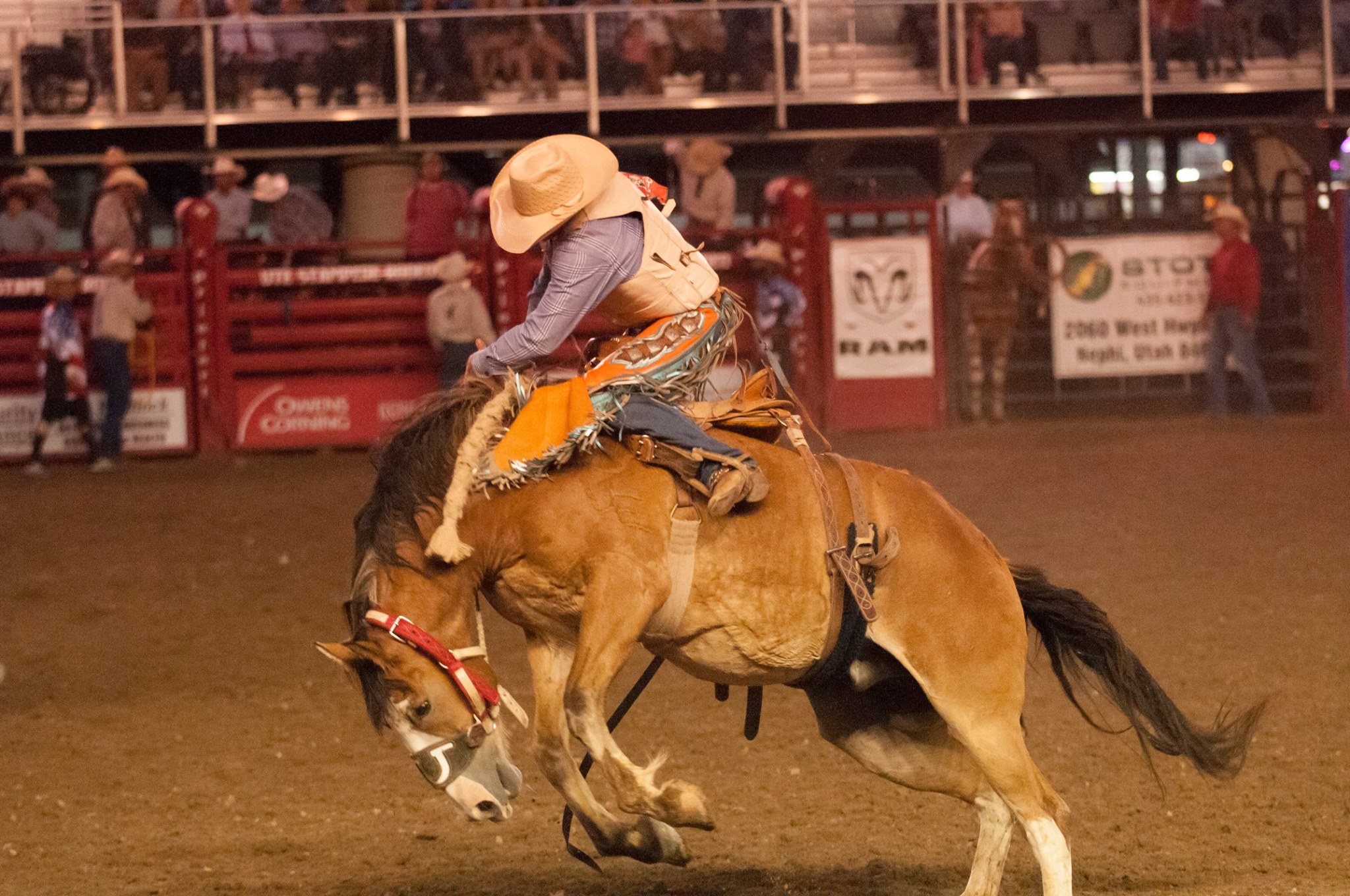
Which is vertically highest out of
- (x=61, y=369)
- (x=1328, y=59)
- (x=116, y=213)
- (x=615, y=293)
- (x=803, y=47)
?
(x=803, y=47)

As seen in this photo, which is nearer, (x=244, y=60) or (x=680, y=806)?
(x=680, y=806)

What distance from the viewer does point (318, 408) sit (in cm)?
1357

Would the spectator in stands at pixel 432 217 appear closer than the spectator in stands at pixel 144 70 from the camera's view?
Yes

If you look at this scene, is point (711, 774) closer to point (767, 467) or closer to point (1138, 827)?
point (1138, 827)

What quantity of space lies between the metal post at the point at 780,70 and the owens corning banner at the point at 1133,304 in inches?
134

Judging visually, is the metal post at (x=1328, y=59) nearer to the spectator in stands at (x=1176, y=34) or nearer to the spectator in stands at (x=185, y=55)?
the spectator in stands at (x=1176, y=34)

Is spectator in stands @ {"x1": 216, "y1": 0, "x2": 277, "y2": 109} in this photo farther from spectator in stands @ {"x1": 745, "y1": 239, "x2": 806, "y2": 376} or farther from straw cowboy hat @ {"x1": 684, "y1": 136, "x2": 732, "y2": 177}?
spectator in stands @ {"x1": 745, "y1": 239, "x2": 806, "y2": 376}

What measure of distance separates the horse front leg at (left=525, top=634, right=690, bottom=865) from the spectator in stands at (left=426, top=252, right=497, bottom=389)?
30.3 feet

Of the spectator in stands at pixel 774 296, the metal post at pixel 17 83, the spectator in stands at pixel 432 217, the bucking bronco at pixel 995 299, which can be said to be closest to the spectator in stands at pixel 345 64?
the spectator in stands at pixel 432 217

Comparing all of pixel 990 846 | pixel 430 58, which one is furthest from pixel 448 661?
pixel 430 58

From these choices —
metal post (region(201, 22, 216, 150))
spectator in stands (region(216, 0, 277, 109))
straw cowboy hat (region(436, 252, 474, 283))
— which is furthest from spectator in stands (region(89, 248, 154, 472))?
spectator in stands (region(216, 0, 277, 109))

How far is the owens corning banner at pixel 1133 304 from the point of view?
47.3 feet

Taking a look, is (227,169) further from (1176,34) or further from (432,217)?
(1176,34)

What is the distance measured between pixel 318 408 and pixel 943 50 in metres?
7.22
